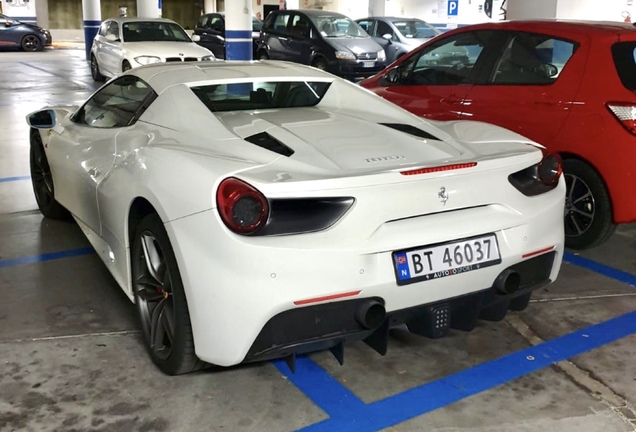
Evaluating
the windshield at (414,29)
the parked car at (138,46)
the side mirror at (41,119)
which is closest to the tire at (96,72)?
the parked car at (138,46)

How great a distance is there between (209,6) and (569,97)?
35.4m

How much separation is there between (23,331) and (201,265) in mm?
1389

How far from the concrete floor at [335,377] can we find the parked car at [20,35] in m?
21.5

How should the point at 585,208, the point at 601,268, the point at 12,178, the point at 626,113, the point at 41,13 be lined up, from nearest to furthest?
the point at 626,113
the point at 601,268
the point at 585,208
the point at 12,178
the point at 41,13

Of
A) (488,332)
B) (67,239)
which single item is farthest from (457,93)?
(67,239)

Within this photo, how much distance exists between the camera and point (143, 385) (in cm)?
286

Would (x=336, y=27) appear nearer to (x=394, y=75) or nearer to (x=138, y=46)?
(x=138, y=46)

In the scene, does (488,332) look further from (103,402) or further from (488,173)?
(103,402)

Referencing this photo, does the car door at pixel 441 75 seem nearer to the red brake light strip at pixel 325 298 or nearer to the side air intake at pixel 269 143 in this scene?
the side air intake at pixel 269 143

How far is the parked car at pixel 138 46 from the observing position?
495 inches

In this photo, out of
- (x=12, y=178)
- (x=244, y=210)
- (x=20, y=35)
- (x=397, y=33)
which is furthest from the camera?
(x=20, y=35)

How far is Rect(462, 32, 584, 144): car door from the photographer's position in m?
4.54

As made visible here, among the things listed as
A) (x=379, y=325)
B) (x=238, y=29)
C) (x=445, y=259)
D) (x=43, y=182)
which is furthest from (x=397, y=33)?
(x=379, y=325)

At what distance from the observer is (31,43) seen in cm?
2334
